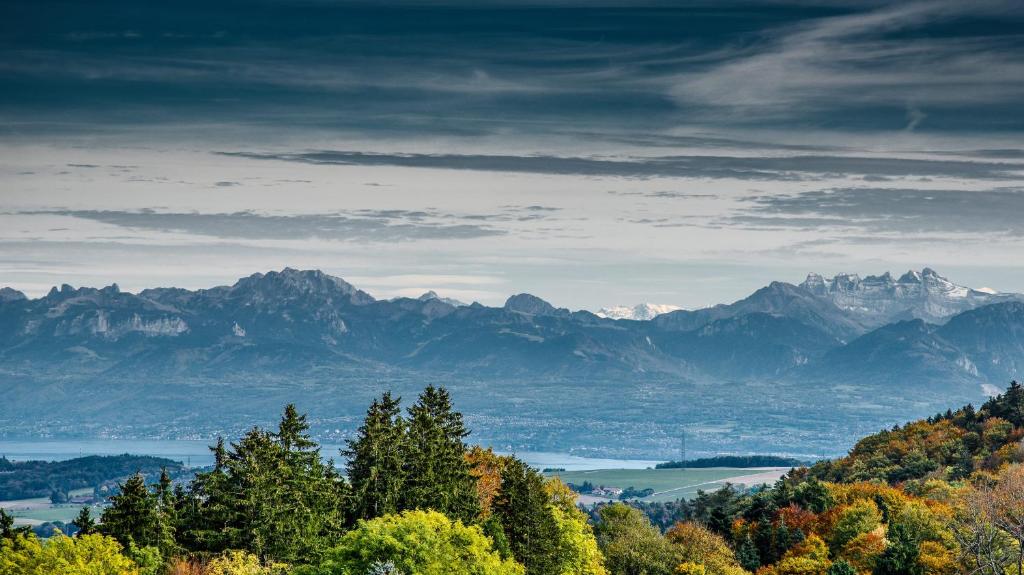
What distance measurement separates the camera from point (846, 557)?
134 meters

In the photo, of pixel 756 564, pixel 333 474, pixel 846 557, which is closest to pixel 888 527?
pixel 846 557

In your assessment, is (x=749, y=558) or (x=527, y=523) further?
(x=749, y=558)

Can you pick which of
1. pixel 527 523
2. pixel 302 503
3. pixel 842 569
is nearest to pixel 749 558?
pixel 842 569

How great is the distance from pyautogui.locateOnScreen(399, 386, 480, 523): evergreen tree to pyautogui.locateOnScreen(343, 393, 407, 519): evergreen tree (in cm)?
112

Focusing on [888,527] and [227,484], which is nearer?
[227,484]

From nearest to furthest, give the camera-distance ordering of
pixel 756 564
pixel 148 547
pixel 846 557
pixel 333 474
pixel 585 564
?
pixel 148 547 < pixel 333 474 < pixel 585 564 < pixel 846 557 < pixel 756 564

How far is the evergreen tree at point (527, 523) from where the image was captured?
355ft

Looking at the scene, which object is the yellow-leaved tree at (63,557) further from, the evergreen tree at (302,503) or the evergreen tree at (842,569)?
the evergreen tree at (842,569)

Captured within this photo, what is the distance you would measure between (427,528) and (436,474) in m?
23.2

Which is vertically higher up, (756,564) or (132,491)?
(132,491)

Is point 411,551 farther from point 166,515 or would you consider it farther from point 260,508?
point 166,515

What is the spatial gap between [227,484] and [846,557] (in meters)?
66.9

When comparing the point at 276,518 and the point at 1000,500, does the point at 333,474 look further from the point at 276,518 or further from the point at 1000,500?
the point at 1000,500

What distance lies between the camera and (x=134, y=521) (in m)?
93.5
